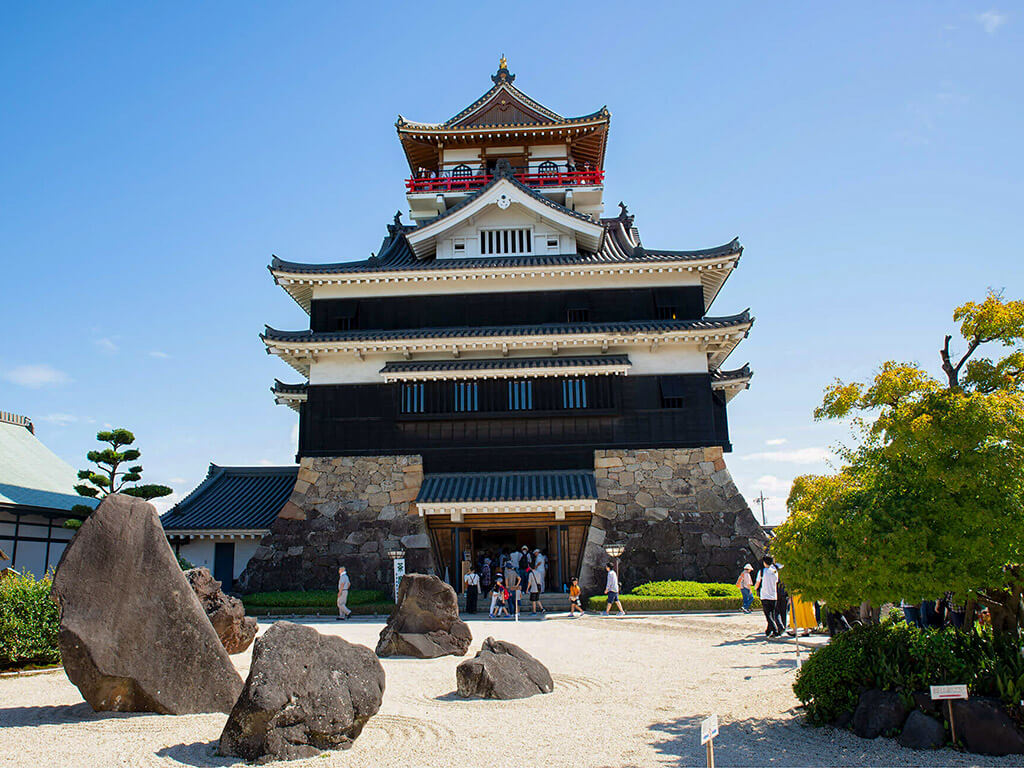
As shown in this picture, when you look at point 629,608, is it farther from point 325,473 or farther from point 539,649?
point 325,473

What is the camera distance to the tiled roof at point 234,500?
1091 inches

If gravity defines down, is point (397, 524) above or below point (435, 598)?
above

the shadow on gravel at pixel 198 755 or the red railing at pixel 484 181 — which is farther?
the red railing at pixel 484 181

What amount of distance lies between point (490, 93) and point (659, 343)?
58.7ft

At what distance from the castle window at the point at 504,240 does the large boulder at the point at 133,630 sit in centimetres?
2310

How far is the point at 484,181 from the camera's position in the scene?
3459 cm

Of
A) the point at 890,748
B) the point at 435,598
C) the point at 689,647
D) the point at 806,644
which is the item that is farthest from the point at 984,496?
the point at 435,598

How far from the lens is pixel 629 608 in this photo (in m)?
22.8

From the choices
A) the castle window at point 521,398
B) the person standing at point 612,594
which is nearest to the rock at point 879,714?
the person standing at point 612,594

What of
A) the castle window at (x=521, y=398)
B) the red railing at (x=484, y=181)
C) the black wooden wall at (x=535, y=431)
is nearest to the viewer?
the black wooden wall at (x=535, y=431)

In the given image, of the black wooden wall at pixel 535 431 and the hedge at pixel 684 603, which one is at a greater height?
the black wooden wall at pixel 535 431

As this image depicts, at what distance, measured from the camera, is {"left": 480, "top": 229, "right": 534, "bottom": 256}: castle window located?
31.0m

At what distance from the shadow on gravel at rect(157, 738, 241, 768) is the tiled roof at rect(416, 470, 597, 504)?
55.0 ft

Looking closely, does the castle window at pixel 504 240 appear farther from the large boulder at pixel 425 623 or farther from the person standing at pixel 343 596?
the large boulder at pixel 425 623
